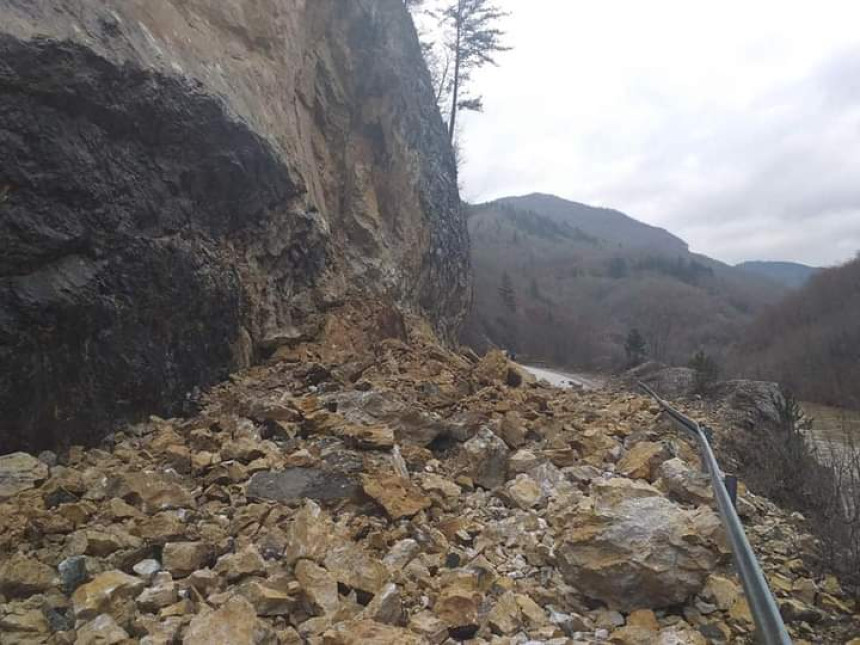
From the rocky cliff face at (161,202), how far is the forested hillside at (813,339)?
37.3ft

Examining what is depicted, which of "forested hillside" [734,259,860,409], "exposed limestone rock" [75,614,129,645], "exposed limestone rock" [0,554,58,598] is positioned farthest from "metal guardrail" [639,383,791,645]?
"forested hillside" [734,259,860,409]

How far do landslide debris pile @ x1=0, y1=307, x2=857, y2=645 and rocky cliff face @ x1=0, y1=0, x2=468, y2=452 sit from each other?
747 mm

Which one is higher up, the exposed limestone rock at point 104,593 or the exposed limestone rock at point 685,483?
the exposed limestone rock at point 685,483

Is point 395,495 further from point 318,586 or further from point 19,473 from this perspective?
point 19,473

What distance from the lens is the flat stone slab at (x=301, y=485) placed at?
4219mm

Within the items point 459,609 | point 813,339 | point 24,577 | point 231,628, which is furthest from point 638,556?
point 813,339

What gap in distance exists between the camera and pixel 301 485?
4.31 metres

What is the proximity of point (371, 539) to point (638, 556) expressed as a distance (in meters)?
1.58

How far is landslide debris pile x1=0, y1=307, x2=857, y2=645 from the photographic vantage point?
3.03 m

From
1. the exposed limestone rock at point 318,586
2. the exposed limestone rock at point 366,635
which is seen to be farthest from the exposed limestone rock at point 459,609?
the exposed limestone rock at point 318,586

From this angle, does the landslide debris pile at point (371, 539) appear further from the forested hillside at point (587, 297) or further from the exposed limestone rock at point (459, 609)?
the forested hillside at point (587, 297)

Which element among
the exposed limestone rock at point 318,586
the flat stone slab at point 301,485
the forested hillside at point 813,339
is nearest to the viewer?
the exposed limestone rock at point 318,586

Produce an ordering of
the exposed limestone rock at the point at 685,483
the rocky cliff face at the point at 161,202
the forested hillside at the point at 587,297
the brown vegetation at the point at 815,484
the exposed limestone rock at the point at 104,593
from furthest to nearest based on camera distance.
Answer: the forested hillside at the point at 587,297, the rocky cliff face at the point at 161,202, the exposed limestone rock at the point at 685,483, the brown vegetation at the point at 815,484, the exposed limestone rock at the point at 104,593

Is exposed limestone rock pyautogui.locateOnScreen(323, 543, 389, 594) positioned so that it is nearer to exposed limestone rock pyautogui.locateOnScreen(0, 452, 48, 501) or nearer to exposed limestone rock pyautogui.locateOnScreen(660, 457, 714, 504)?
exposed limestone rock pyautogui.locateOnScreen(0, 452, 48, 501)
